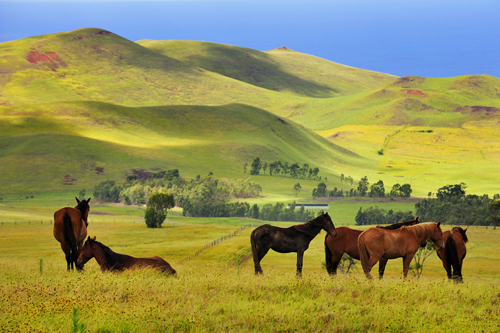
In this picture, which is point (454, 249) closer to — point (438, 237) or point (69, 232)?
point (438, 237)

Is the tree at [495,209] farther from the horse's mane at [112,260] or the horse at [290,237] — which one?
the horse's mane at [112,260]

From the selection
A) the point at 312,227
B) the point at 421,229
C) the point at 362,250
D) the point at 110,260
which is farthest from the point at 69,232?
the point at 421,229

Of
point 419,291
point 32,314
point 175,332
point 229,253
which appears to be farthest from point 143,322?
point 229,253

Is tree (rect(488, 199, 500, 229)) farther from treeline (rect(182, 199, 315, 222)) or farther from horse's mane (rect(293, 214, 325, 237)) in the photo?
horse's mane (rect(293, 214, 325, 237))

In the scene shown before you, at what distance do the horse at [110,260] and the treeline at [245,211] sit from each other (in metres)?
142

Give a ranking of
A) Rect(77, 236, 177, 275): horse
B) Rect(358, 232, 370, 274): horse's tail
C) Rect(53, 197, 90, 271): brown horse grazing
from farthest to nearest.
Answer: Rect(53, 197, 90, 271): brown horse grazing, Rect(77, 236, 177, 275): horse, Rect(358, 232, 370, 274): horse's tail

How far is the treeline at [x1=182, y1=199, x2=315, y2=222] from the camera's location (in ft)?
534

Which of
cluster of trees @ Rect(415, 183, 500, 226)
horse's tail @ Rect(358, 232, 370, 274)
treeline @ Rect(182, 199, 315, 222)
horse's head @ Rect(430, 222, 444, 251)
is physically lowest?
treeline @ Rect(182, 199, 315, 222)

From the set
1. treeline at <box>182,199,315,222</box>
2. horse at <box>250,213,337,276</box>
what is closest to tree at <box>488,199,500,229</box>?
treeline at <box>182,199,315,222</box>

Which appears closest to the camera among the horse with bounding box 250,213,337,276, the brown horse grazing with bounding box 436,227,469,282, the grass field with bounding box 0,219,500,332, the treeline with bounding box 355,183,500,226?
the grass field with bounding box 0,219,500,332

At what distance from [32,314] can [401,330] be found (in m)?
9.36

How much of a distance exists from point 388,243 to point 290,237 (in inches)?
141

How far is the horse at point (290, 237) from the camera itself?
18609 mm

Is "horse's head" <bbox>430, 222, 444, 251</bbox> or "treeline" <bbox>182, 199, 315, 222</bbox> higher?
"horse's head" <bbox>430, 222, 444, 251</bbox>
